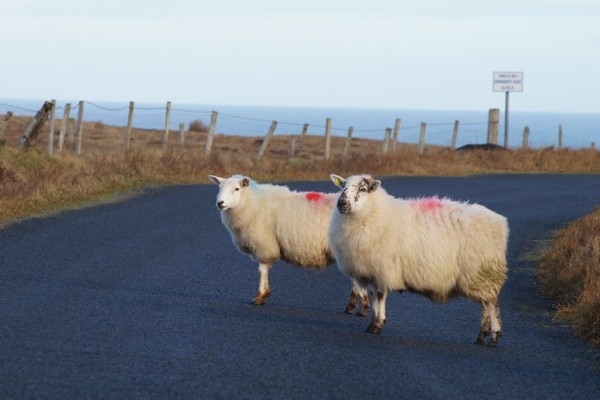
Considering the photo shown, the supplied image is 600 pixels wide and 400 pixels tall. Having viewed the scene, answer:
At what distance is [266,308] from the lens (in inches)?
442

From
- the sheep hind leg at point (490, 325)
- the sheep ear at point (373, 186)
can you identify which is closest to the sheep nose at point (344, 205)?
A: the sheep ear at point (373, 186)

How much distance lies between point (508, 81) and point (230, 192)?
104 feet

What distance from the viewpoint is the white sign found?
42281mm

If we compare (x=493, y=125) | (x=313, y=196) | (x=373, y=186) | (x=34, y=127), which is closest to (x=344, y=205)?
(x=373, y=186)

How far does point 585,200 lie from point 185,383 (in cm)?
1893

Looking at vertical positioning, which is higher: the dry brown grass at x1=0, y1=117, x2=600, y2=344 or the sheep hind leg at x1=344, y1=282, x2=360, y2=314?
the dry brown grass at x1=0, y1=117, x2=600, y2=344

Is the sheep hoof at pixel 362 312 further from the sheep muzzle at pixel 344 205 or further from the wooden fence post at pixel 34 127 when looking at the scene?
the wooden fence post at pixel 34 127

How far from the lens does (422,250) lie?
1018 centimetres

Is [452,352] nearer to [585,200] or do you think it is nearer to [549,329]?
[549,329]

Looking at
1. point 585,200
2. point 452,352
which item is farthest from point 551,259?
point 585,200

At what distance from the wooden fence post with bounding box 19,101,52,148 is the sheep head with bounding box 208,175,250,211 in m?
15.2

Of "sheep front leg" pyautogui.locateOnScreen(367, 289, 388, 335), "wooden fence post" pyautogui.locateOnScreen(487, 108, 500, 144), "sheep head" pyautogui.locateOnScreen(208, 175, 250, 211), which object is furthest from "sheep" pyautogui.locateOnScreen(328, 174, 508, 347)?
"wooden fence post" pyautogui.locateOnScreen(487, 108, 500, 144)

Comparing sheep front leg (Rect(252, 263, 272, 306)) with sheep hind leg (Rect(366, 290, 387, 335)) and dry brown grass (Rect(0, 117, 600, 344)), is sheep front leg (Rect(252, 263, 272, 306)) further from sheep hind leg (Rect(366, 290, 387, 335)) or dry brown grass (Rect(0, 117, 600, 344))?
dry brown grass (Rect(0, 117, 600, 344))

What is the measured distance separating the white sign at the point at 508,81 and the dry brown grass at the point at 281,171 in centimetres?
426
